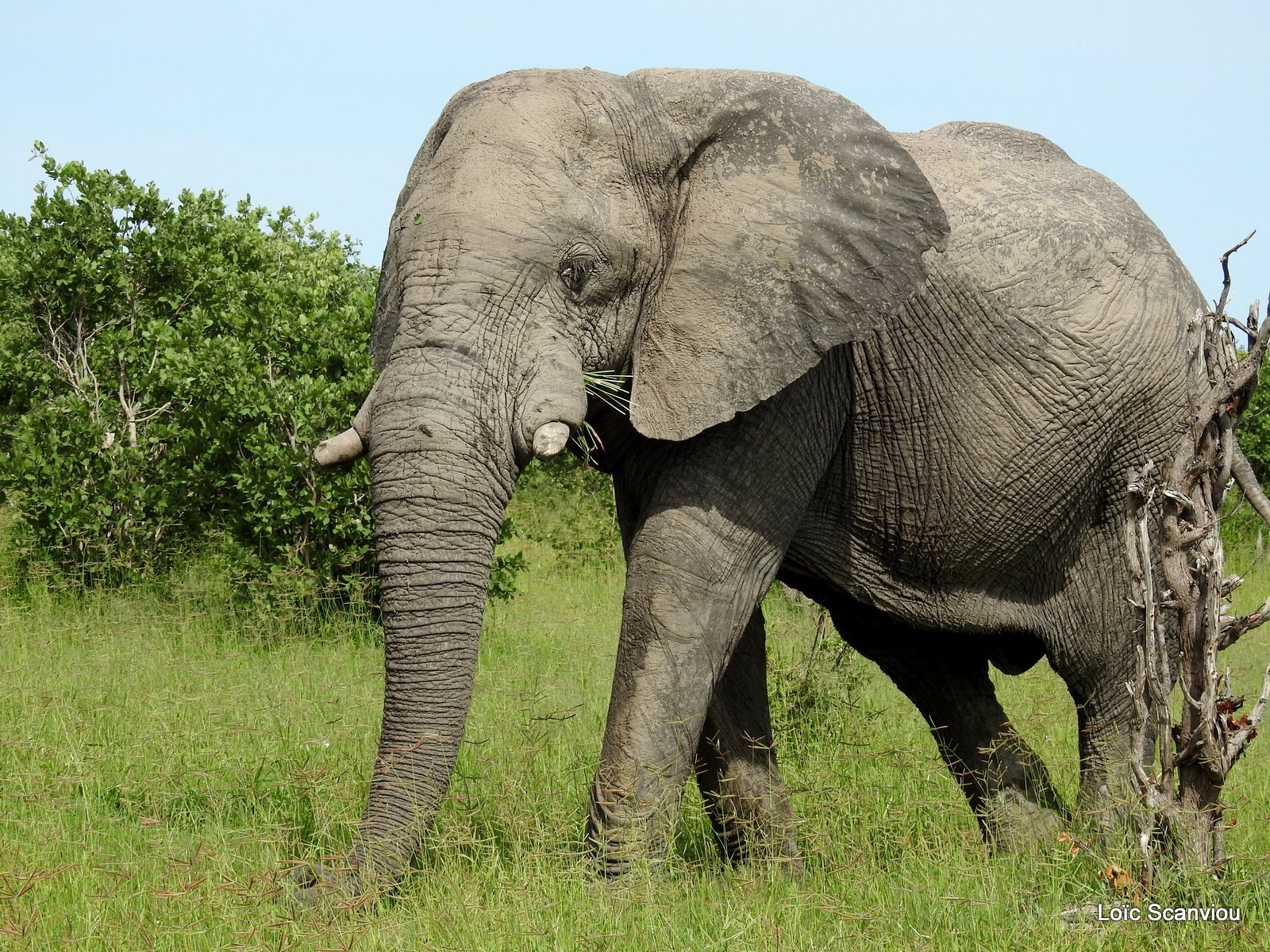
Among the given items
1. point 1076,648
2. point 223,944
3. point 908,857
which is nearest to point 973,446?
point 1076,648

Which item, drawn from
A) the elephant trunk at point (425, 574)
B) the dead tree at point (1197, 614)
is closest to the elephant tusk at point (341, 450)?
the elephant trunk at point (425, 574)

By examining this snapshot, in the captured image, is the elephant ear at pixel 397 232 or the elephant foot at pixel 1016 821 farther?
the elephant foot at pixel 1016 821

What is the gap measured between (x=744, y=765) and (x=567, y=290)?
2.02m

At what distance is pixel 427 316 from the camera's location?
4.11 metres

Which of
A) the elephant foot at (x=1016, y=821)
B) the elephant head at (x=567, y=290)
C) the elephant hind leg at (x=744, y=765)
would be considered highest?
the elephant head at (x=567, y=290)

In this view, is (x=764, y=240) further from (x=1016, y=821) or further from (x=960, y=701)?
(x=1016, y=821)

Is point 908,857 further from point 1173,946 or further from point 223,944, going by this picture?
point 223,944

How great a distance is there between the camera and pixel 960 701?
593 centimetres

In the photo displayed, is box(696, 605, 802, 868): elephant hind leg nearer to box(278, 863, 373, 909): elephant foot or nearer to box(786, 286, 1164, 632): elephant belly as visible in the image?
box(786, 286, 1164, 632): elephant belly

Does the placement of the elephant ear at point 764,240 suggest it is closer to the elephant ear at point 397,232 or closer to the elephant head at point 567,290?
the elephant head at point 567,290

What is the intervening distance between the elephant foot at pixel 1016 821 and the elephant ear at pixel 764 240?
2.00m

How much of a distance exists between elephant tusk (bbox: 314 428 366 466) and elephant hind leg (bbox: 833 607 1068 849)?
2.36 m

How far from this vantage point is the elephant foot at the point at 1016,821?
18.1ft

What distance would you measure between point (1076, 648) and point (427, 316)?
9.28ft
